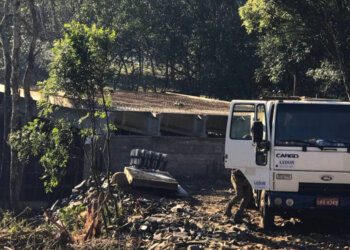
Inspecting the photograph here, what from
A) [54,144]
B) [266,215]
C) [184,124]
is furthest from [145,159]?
[266,215]

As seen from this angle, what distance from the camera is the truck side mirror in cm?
973

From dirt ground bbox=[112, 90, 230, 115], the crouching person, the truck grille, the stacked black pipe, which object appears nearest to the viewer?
the truck grille

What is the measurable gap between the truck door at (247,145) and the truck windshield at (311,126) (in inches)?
12.6

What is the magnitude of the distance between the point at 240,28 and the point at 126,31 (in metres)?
6.36

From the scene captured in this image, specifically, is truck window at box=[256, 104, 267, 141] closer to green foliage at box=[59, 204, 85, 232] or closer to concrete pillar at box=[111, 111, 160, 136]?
green foliage at box=[59, 204, 85, 232]

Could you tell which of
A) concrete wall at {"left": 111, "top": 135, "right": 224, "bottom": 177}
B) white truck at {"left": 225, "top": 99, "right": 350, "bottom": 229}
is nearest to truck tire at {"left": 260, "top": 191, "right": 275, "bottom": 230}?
white truck at {"left": 225, "top": 99, "right": 350, "bottom": 229}

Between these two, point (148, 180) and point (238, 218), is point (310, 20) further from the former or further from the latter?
point (238, 218)

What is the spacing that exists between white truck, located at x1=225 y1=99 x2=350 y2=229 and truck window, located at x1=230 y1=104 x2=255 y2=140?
1.57 ft

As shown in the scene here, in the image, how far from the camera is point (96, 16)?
105ft

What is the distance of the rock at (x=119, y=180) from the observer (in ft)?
44.2

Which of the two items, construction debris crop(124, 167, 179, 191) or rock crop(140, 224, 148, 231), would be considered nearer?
rock crop(140, 224, 148, 231)

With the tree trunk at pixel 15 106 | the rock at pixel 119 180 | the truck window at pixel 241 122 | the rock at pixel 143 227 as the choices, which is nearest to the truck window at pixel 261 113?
the truck window at pixel 241 122

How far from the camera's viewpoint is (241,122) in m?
10.7

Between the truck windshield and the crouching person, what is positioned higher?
the truck windshield
